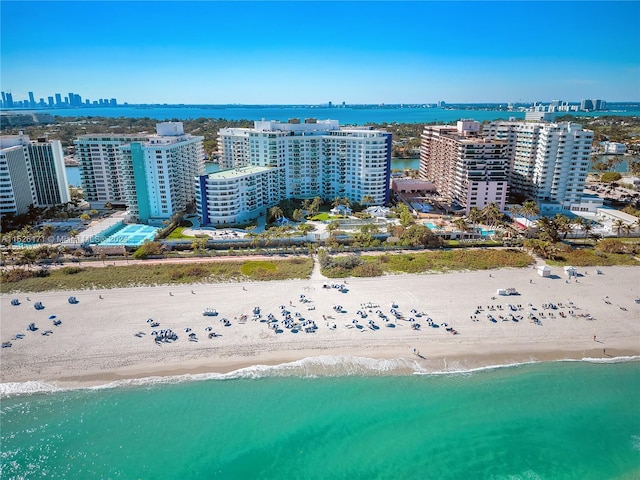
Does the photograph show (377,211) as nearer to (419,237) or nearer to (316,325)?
(419,237)

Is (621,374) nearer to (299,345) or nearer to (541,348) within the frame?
(541,348)

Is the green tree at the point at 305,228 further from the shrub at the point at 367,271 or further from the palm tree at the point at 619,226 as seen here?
the palm tree at the point at 619,226

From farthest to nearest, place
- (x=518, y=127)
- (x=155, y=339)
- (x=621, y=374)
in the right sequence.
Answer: (x=518, y=127), (x=155, y=339), (x=621, y=374)

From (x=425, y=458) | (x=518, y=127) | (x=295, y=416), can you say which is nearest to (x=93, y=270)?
(x=295, y=416)

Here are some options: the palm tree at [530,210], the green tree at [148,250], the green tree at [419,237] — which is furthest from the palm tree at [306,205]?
the palm tree at [530,210]

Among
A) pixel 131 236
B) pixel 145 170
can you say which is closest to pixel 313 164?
pixel 145 170

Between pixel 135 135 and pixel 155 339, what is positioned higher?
pixel 135 135
